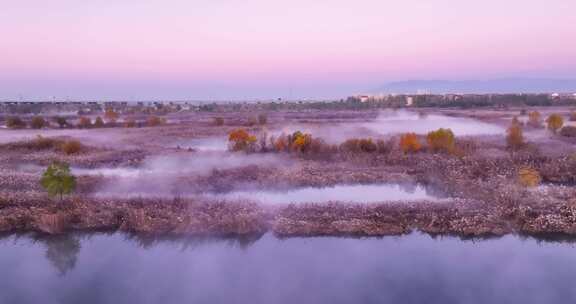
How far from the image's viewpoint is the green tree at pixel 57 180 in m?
18.0

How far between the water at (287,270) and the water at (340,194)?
4.81 metres

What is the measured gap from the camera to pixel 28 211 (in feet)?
56.7

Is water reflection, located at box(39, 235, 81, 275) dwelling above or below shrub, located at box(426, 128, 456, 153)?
below

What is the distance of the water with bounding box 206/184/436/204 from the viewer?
2069 centimetres

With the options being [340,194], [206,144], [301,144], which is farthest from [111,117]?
[340,194]

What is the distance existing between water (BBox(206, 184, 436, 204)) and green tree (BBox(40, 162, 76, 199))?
6381 mm

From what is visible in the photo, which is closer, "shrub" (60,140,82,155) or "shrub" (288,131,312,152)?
"shrub" (288,131,312,152)

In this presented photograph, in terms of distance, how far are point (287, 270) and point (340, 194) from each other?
8.52 m

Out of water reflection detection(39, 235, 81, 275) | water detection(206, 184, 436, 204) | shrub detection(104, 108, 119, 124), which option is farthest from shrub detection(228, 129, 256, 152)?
shrub detection(104, 108, 119, 124)

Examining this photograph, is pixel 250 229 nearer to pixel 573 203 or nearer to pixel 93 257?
pixel 93 257

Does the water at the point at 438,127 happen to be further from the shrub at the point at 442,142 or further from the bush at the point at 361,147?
the shrub at the point at 442,142

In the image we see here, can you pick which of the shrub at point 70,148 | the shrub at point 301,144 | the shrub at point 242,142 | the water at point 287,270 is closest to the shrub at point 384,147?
the shrub at point 301,144

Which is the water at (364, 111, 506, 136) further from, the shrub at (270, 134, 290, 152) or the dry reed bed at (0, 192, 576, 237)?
the dry reed bed at (0, 192, 576, 237)

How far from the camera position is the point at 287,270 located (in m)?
13.9
